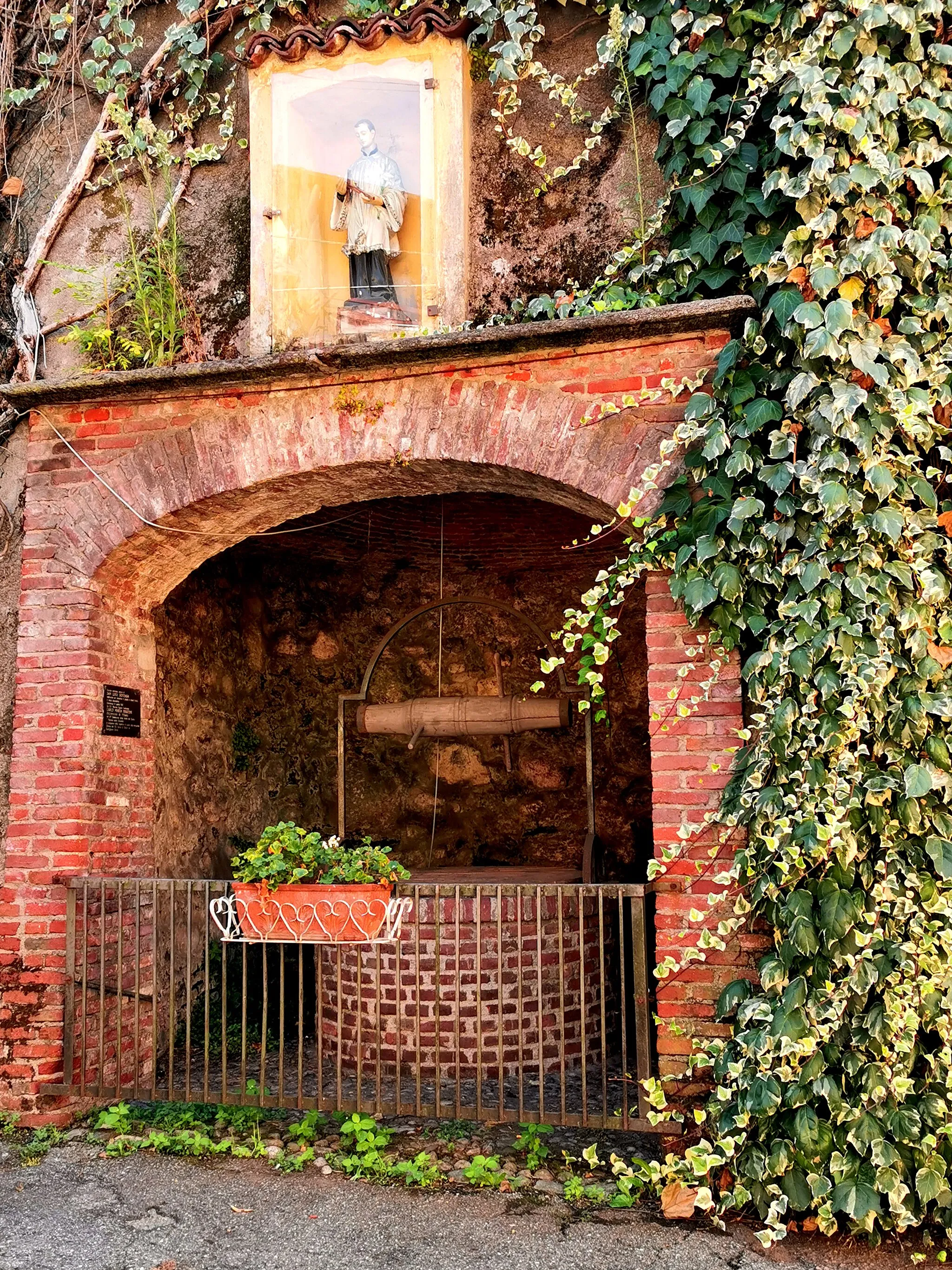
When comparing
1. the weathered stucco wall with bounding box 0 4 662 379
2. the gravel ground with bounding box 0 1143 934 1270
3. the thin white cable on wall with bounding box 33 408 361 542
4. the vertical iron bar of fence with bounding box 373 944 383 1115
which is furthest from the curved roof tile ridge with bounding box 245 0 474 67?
the gravel ground with bounding box 0 1143 934 1270

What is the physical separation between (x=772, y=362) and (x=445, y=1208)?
3.33 meters

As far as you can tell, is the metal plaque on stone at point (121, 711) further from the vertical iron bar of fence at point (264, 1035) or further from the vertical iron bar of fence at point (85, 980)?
the vertical iron bar of fence at point (264, 1035)

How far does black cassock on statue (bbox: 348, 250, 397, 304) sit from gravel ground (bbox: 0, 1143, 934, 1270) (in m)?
3.76

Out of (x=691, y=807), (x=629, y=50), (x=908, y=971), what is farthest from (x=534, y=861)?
(x=629, y=50)

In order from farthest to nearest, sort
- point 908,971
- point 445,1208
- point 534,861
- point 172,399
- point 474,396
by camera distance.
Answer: point 534,861
point 172,399
point 474,396
point 445,1208
point 908,971

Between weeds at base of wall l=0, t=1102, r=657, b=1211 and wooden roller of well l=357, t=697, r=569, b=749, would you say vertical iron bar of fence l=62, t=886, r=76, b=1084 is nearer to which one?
weeds at base of wall l=0, t=1102, r=657, b=1211

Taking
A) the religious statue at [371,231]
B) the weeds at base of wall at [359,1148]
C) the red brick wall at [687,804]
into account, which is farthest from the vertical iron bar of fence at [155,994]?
the religious statue at [371,231]

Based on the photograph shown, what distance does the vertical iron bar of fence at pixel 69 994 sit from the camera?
14.9ft

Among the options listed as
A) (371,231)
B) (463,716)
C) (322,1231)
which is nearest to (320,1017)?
(322,1231)

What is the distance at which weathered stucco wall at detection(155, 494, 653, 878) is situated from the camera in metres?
6.86

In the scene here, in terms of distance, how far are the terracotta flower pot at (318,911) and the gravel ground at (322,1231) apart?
93 cm

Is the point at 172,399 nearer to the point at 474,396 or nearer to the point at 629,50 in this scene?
the point at 474,396

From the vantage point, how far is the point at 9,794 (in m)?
4.85

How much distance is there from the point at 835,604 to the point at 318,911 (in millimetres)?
2228
